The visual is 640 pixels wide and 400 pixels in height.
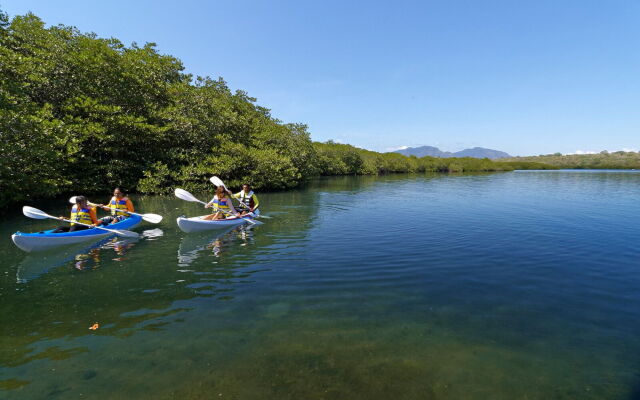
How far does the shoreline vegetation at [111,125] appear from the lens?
1717 centimetres

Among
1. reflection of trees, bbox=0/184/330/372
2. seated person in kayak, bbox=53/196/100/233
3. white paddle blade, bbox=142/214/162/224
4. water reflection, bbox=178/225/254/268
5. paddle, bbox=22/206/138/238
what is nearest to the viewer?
reflection of trees, bbox=0/184/330/372

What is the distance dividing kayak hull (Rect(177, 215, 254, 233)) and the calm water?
796 mm

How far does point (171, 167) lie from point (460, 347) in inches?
1249

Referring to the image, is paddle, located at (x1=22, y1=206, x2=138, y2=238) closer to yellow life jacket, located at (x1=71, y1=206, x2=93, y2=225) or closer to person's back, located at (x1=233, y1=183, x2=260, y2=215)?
yellow life jacket, located at (x1=71, y1=206, x2=93, y2=225)

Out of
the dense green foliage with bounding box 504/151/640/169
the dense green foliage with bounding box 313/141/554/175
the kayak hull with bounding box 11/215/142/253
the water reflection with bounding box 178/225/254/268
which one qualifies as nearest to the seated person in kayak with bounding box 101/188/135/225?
the kayak hull with bounding box 11/215/142/253

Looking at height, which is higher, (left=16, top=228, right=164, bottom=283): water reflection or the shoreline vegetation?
the shoreline vegetation

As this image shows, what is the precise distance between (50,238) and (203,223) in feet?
17.3

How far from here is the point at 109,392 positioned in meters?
4.18

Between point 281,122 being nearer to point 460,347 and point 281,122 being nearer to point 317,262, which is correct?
point 317,262

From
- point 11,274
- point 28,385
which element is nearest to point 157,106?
point 11,274

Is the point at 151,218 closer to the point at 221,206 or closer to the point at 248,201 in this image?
the point at 221,206

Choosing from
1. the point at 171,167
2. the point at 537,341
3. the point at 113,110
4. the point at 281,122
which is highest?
the point at 281,122

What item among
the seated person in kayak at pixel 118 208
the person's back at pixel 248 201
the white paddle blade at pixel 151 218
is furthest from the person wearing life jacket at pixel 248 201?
the seated person in kayak at pixel 118 208

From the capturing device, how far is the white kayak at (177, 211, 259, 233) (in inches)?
509
